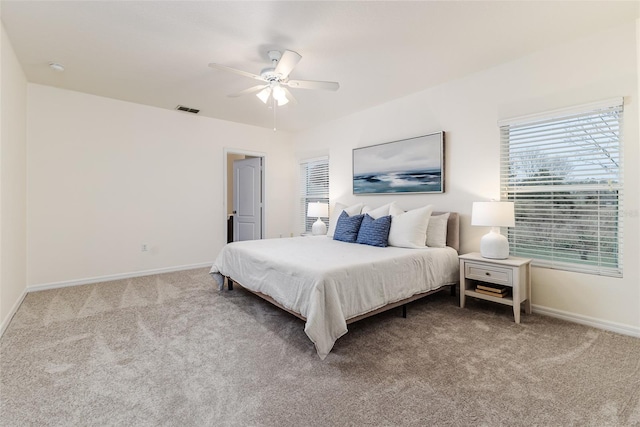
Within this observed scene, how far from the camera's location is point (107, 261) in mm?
4137

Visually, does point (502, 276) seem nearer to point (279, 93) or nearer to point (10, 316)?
point (279, 93)

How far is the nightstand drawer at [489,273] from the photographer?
270 centimetres

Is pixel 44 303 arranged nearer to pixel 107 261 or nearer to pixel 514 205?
pixel 107 261

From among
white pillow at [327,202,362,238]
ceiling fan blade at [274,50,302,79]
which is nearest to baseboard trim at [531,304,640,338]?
white pillow at [327,202,362,238]

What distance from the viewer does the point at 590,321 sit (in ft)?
8.55

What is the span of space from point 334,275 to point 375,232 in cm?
139

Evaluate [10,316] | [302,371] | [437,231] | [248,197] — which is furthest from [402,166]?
[10,316]

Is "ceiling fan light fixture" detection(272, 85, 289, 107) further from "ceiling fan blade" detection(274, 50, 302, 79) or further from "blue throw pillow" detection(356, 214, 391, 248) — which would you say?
"blue throw pillow" detection(356, 214, 391, 248)

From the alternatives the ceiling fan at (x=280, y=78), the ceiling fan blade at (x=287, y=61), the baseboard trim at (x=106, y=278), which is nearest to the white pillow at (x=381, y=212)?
the ceiling fan at (x=280, y=78)

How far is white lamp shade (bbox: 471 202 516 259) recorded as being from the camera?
2773 millimetres

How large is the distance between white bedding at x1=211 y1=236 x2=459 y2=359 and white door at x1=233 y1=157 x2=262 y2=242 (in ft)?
7.70

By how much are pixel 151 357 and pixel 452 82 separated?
13.2ft

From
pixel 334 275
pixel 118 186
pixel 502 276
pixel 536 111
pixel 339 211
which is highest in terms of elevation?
pixel 536 111

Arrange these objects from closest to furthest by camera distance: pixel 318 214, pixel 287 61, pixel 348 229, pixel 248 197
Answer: pixel 287 61 < pixel 348 229 < pixel 318 214 < pixel 248 197
